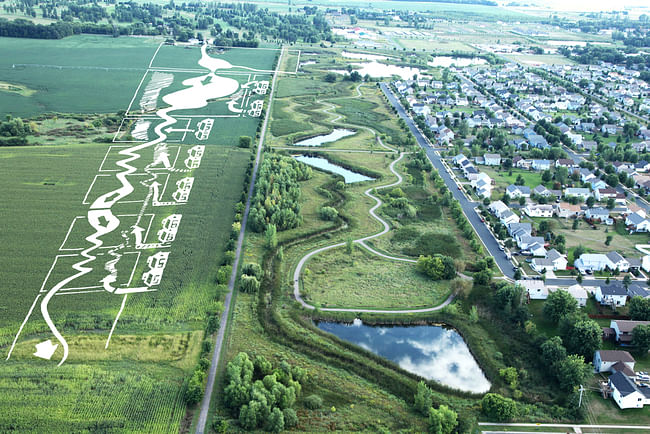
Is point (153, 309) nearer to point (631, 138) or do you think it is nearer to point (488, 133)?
point (488, 133)

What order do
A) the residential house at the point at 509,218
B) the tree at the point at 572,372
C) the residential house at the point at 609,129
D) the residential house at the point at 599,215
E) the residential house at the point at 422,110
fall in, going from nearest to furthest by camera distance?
the tree at the point at 572,372 < the residential house at the point at 509,218 < the residential house at the point at 599,215 < the residential house at the point at 609,129 < the residential house at the point at 422,110

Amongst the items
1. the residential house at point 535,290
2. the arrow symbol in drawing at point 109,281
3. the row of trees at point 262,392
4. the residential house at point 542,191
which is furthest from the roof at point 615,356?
the arrow symbol in drawing at point 109,281

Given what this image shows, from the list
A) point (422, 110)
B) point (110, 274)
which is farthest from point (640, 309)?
point (422, 110)

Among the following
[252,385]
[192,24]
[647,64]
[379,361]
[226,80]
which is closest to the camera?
[252,385]

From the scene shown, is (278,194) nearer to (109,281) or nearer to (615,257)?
(109,281)

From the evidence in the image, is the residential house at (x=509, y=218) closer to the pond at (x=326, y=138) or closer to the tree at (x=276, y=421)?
the pond at (x=326, y=138)

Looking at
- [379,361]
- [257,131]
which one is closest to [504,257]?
[379,361]
